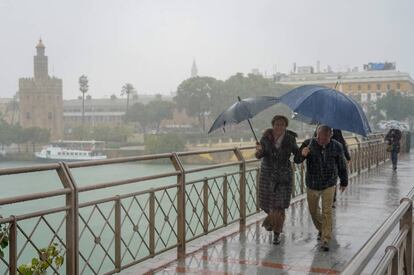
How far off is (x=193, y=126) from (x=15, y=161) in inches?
1072

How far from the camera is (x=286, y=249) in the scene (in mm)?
5770

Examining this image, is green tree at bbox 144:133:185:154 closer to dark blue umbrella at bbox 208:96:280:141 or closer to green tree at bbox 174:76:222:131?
green tree at bbox 174:76:222:131

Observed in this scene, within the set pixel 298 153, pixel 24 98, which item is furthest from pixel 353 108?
pixel 24 98

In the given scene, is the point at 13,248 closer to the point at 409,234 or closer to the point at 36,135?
the point at 409,234

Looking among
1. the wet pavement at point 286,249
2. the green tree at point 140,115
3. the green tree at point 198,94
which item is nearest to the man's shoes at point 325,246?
the wet pavement at point 286,249

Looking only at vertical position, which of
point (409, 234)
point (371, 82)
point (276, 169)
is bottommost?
point (409, 234)

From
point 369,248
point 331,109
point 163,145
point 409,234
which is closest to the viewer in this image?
point 369,248

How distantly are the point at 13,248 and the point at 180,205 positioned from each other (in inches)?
92.3

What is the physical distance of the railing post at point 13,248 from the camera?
11.4 ft

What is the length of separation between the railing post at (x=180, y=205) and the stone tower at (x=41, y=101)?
78.2 metres

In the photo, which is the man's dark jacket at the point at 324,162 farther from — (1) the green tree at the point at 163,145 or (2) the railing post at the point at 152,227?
(1) the green tree at the point at 163,145

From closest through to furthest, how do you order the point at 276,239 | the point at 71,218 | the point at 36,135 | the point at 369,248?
the point at 369,248, the point at 71,218, the point at 276,239, the point at 36,135

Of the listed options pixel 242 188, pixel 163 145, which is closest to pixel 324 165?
pixel 242 188

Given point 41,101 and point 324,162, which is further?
point 41,101
